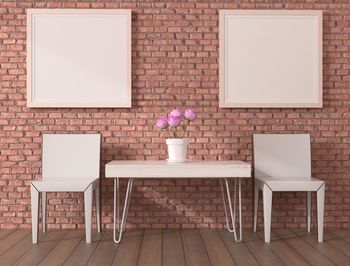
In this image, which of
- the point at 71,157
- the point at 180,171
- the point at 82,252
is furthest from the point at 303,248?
the point at 71,157

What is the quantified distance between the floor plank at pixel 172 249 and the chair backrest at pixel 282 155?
1.02 m

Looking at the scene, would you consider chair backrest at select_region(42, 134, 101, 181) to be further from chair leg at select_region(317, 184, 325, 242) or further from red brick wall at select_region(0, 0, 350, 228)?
chair leg at select_region(317, 184, 325, 242)

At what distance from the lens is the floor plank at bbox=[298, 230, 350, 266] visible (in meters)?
3.91

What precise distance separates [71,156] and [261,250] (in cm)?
202

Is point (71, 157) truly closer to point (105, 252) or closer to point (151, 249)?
point (105, 252)

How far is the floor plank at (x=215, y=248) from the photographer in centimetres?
389

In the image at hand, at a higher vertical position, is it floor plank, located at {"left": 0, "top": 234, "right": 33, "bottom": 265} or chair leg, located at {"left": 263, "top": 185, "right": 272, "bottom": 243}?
chair leg, located at {"left": 263, "top": 185, "right": 272, "bottom": 243}

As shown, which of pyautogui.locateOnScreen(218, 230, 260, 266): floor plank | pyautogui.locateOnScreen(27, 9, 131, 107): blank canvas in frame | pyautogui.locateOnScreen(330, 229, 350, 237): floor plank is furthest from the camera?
pyautogui.locateOnScreen(27, 9, 131, 107): blank canvas in frame

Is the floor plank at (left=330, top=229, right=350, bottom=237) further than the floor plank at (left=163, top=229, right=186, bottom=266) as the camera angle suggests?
Yes

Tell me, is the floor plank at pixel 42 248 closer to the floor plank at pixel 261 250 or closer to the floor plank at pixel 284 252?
the floor plank at pixel 261 250

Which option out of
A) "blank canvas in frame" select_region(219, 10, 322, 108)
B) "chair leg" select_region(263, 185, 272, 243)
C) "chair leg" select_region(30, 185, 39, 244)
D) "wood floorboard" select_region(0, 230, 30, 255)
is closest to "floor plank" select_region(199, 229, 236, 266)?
"chair leg" select_region(263, 185, 272, 243)

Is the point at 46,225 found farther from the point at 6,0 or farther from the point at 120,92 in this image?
the point at 6,0

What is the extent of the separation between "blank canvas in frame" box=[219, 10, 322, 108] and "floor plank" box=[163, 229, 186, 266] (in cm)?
136

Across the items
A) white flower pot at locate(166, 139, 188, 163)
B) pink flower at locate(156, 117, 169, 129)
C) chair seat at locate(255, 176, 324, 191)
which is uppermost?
pink flower at locate(156, 117, 169, 129)
